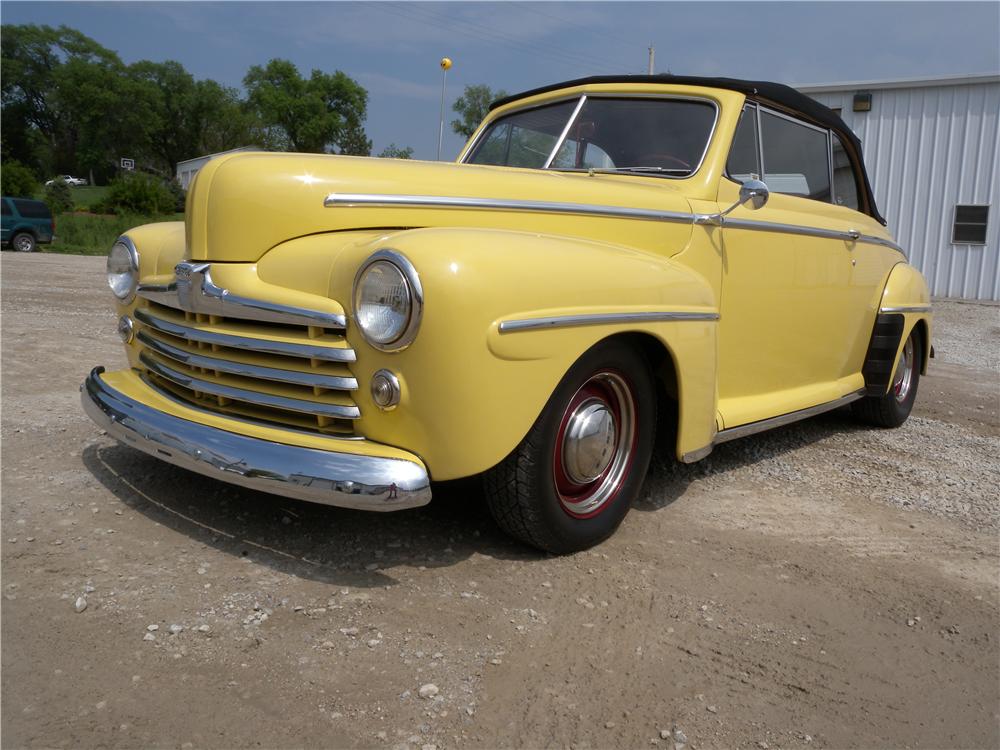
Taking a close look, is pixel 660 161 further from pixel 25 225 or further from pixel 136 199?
pixel 136 199

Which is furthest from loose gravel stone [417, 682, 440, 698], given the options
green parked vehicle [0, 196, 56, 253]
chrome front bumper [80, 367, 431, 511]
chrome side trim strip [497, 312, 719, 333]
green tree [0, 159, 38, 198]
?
green tree [0, 159, 38, 198]

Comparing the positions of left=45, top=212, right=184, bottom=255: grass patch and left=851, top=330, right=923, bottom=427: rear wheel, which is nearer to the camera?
left=851, top=330, right=923, bottom=427: rear wheel

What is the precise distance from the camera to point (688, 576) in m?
2.60

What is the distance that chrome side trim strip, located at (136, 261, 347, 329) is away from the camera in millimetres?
2309

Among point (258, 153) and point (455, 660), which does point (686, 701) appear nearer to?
point (455, 660)

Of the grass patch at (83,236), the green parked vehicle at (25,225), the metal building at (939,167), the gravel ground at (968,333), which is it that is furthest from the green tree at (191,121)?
the gravel ground at (968,333)

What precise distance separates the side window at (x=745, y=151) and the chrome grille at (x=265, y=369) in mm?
2014

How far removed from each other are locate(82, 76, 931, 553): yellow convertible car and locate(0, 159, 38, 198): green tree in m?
31.5

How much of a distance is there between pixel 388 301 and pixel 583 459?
868mm

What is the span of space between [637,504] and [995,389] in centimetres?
445

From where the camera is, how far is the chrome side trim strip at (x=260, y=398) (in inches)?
90.4

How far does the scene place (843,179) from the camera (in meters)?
4.44

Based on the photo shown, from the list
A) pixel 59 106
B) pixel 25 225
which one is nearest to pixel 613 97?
pixel 25 225

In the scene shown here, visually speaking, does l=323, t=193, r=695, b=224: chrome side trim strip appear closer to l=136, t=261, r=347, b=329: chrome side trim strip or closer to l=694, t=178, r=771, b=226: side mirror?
l=694, t=178, r=771, b=226: side mirror
